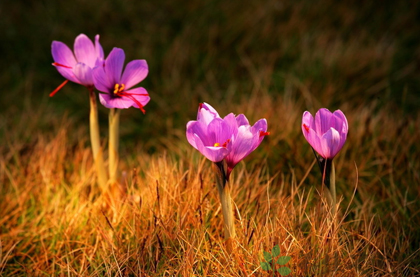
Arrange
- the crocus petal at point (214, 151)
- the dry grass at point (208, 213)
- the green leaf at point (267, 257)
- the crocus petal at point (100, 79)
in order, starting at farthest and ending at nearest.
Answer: the crocus petal at point (100, 79) < the dry grass at point (208, 213) < the green leaf at point (267, 257) < the crocus petal at point (214, 151)

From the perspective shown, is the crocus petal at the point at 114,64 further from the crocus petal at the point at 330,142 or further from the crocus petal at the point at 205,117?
the crocus petal at the point at 330,142

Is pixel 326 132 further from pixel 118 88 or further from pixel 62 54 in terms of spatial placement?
pixel 62 54

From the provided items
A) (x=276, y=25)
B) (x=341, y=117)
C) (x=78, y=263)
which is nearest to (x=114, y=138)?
(x=78, y=263)

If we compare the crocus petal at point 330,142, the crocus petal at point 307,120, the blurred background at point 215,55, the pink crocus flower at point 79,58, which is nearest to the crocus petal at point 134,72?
the pink crocus flower at point 79,58

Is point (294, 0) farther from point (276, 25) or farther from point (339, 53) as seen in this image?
point (339, 53)

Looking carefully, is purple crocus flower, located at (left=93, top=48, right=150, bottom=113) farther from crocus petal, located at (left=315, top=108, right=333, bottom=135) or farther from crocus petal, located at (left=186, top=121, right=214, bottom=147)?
crocus petal, located at (left=315, top=108, right=333, bottom=135)

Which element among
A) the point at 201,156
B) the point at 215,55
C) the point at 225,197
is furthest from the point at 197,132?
the point at 215,55

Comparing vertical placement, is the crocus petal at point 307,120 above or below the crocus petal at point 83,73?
below
